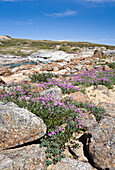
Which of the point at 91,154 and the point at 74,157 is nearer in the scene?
the point at 91,154

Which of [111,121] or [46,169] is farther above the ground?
[111,121]

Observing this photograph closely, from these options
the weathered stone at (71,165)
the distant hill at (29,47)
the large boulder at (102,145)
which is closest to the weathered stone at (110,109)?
the large boulder at (102,145)

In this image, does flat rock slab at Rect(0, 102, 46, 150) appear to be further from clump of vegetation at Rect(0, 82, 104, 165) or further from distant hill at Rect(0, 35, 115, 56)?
distant hill at Rect(0, 35, 115, 56)

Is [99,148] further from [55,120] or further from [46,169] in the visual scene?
[55,120]

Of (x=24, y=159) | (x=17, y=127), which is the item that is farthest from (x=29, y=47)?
(x=24, y=159)

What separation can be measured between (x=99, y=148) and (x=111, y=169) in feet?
1.90

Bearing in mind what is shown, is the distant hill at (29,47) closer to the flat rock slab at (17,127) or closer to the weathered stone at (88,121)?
the weathered stone at (88,121)

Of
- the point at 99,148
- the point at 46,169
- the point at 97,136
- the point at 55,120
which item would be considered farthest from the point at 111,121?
the point at 46,169

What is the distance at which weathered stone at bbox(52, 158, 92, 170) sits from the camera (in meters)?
3.69

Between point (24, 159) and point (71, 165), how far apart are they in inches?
52.7

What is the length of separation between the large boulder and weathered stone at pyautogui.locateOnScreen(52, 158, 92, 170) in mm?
Answer: 359

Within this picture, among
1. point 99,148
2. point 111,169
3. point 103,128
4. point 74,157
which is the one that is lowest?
point 74,157

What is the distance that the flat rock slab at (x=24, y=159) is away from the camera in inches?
134

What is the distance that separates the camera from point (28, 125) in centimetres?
421
